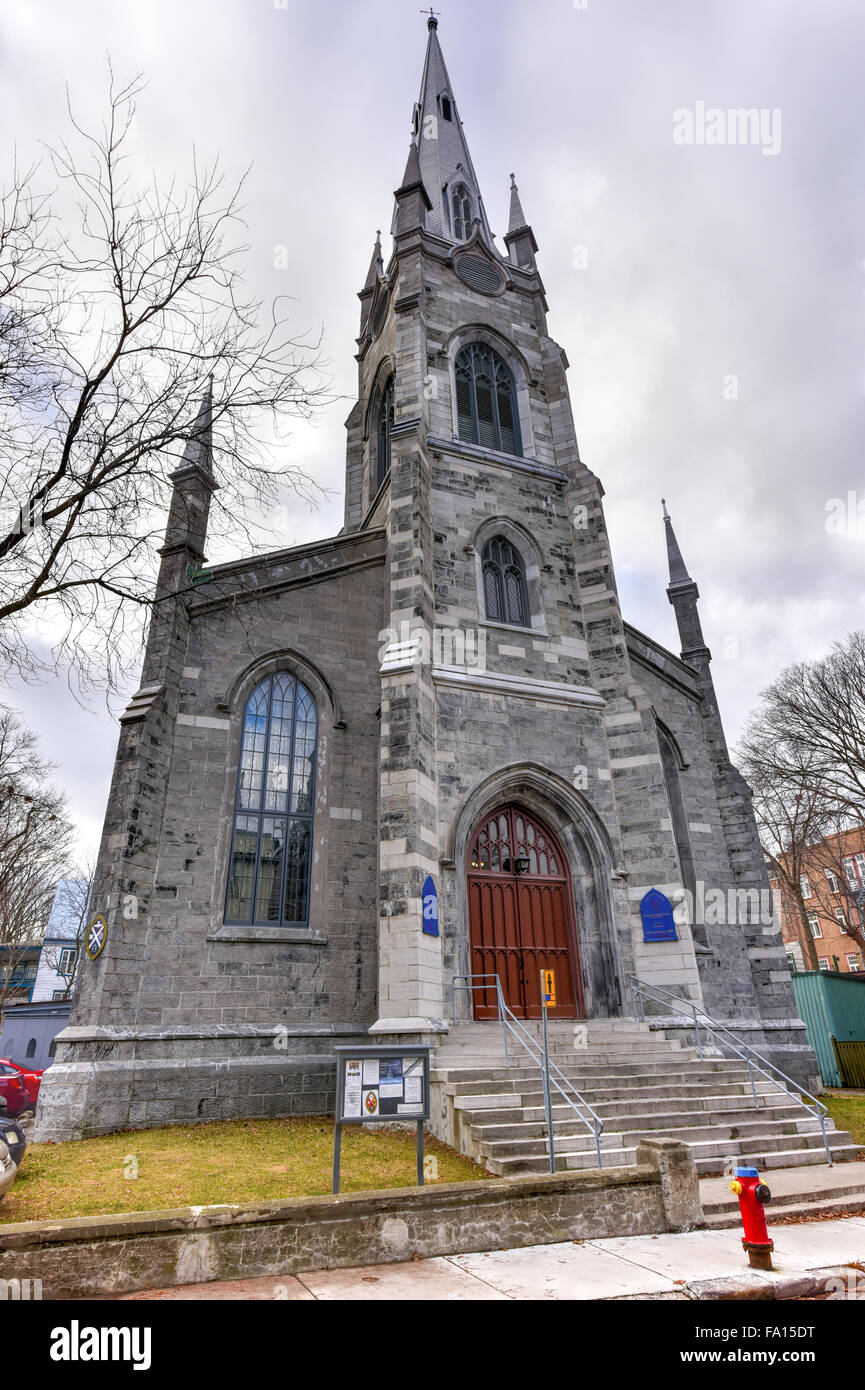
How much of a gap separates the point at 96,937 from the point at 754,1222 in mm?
9335

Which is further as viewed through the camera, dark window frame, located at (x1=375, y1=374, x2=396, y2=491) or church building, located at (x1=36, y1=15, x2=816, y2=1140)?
dark window frame, located at (x1=375, y1=374, x2=396, y2=491)

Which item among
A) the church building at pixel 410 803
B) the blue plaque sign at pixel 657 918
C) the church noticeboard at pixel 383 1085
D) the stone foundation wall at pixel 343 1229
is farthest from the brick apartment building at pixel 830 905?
the church noticeboard at pixel 383 1085

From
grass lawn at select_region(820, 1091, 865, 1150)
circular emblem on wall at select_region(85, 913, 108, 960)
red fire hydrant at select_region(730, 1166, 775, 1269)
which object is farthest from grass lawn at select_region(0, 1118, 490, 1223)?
grass lawn at select_region(820, 1091, 865, 1150)

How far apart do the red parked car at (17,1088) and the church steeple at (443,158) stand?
24856mm

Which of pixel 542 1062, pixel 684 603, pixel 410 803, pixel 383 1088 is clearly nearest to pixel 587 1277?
pixel 383 1088

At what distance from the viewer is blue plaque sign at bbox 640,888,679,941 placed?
1250 centimetres

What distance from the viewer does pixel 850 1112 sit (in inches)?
489

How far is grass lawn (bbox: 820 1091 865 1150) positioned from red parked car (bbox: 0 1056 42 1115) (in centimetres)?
1541

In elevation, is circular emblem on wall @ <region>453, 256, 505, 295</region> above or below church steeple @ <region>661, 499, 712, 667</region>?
above

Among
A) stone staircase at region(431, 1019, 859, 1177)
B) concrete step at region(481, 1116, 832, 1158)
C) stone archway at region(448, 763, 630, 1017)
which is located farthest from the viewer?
stone archway at region(448, 763, 630, 1017)

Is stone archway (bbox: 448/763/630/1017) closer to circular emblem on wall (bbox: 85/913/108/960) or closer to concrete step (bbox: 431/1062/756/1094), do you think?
concrete step (bbox: 431/1062/756/1094)

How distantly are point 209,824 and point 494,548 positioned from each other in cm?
850

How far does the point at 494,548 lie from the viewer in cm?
1638
